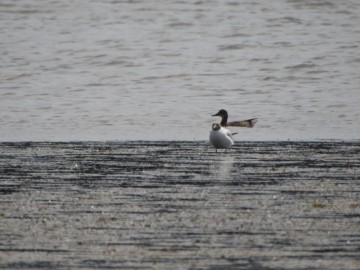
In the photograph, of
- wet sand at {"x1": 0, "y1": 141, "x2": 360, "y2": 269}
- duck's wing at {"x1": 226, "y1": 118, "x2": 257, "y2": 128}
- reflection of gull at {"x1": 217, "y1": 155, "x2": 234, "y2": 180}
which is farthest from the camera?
duck's wing at {"x1": 226, "y1": 118, "x2": 257, "y2": 128}

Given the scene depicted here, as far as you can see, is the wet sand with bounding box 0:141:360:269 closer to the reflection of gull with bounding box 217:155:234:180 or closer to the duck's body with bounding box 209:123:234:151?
the reflection of gull with bounding box 217:155:234:180

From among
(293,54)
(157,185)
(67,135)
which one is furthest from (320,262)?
(293,54)

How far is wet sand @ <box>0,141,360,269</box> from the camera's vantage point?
29.3ft

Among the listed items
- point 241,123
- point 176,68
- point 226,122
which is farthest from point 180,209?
point 176,68

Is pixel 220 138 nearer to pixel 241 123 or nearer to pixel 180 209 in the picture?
pixel 241 123

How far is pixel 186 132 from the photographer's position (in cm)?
2173

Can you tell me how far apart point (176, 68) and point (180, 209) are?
23.0 m

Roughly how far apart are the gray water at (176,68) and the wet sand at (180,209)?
180 inches

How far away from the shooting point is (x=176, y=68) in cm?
3406

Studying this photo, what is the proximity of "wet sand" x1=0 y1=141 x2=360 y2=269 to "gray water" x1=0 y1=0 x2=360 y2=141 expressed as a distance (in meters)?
4.56

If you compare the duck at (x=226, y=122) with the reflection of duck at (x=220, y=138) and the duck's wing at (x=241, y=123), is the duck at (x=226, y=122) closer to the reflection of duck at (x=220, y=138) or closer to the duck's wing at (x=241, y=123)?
the duck's wing at (x=241, y=123)

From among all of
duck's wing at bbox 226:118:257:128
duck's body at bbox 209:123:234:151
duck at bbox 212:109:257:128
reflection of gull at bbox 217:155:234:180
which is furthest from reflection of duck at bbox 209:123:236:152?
duck at bbox 212:109:257:128

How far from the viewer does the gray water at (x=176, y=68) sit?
23.2 m

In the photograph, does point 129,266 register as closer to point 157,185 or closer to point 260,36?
point 157,185
